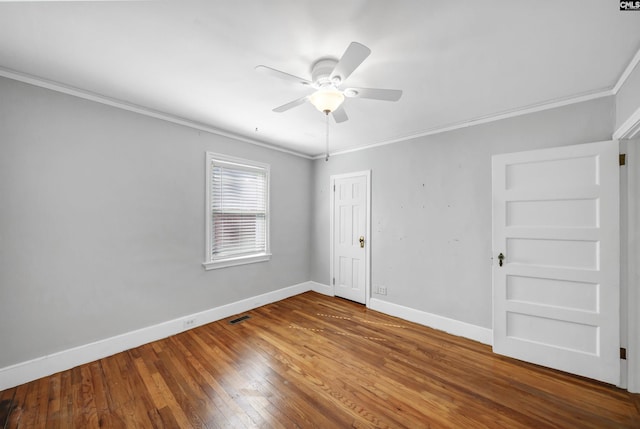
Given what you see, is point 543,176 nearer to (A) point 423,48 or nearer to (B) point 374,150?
(A) point 423,48

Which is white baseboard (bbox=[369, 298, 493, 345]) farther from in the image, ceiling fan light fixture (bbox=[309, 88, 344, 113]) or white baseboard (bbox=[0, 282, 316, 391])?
ceiling fan light fixture (bbox=[309, 88, 344, 113])

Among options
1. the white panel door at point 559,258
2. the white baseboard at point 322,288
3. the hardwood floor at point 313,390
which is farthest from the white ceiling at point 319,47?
the white baseboard at point 322,288

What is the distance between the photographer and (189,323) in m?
2.93

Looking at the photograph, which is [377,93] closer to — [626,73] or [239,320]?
[626,73]

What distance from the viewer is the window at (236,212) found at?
3.21m

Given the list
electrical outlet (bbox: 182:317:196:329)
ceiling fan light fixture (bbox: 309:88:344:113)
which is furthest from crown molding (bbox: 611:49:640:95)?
→ electrical outlet (bbox: 182:317:196:329)

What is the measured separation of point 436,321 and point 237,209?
3.06 m

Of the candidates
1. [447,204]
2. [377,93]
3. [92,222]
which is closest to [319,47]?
[377,93]

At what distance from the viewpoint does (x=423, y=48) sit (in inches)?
64.2

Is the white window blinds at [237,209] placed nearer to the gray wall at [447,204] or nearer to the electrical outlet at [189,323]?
the electrical outlet at [189,323]

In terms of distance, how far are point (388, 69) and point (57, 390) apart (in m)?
3.62

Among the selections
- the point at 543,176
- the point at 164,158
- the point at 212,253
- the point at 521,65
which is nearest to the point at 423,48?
the point at 521,65

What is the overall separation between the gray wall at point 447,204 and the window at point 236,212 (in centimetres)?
166

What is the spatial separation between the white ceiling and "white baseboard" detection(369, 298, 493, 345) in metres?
2.43
